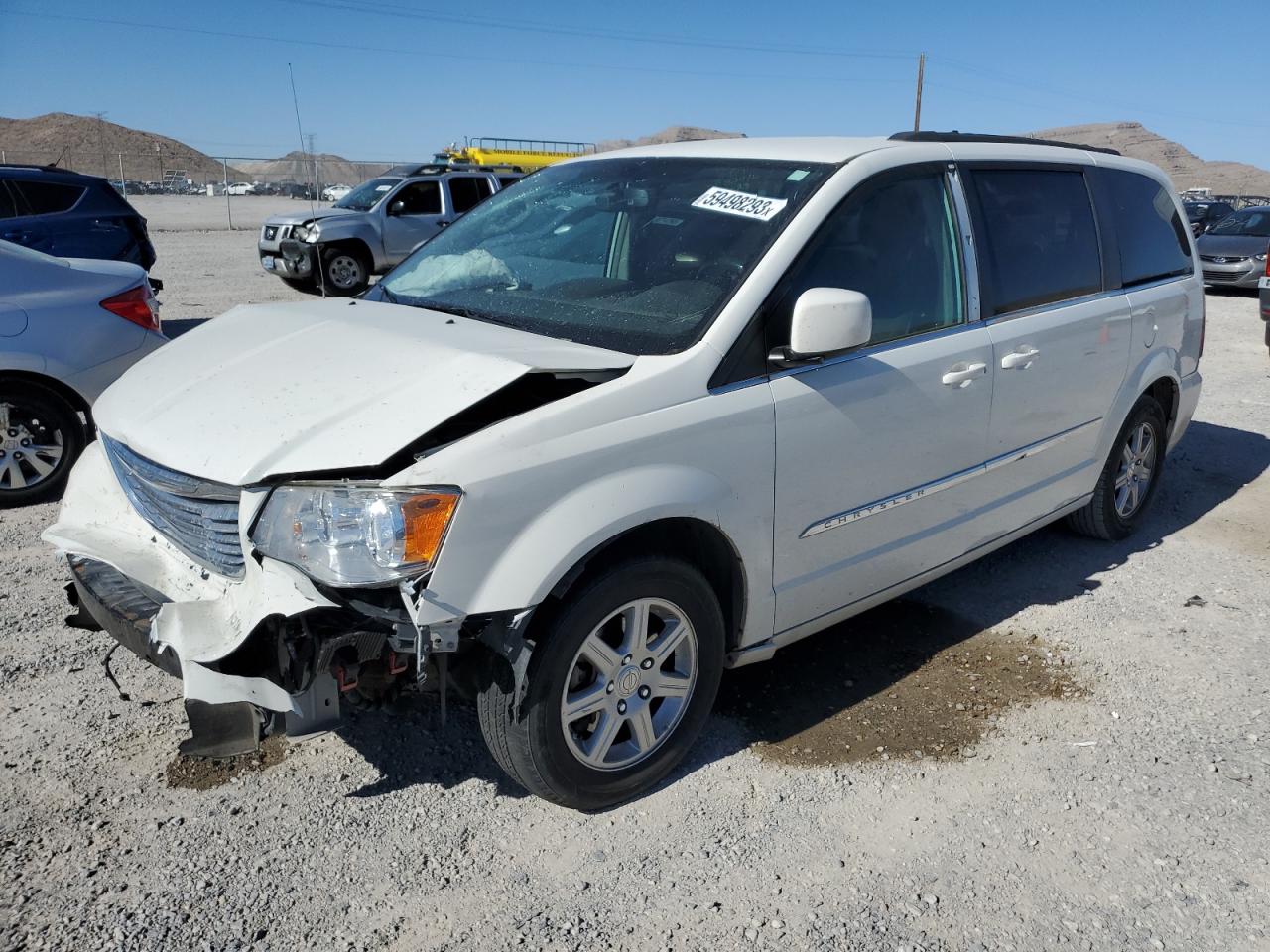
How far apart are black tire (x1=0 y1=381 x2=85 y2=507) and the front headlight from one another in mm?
3846

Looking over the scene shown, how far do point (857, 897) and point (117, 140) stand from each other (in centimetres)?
11333

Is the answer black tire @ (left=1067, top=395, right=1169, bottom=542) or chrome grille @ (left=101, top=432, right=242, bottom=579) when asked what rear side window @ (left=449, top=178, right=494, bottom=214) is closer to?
black tire @ (left=1067, top=395, right=1169, bottom=542)

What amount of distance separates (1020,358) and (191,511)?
3018 millimetres

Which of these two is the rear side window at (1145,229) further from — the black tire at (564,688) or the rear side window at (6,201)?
the rear side window at (6,201)

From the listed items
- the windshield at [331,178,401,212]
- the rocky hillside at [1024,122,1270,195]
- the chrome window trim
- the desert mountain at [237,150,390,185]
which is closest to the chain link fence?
the desert mountain at [237,150,390,185]

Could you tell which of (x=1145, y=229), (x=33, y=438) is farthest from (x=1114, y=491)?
(x=33, y=438)

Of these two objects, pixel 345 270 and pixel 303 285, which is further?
pixel 345 270

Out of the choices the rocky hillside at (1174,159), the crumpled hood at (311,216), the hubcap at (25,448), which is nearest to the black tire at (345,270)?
the crumpled hood at (311,216)

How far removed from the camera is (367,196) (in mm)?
17500

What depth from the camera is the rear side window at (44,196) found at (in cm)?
1097

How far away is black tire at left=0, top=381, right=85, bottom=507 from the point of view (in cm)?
557

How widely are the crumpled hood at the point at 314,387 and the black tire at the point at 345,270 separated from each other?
505 inches

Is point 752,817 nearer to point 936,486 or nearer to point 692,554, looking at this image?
point 692,554

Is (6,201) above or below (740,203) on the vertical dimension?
below
